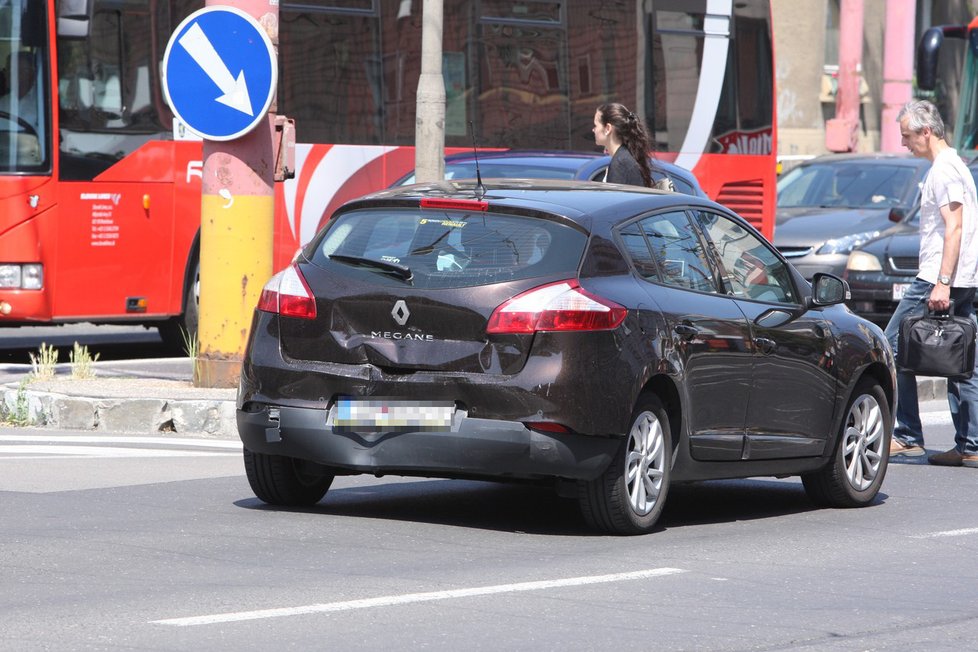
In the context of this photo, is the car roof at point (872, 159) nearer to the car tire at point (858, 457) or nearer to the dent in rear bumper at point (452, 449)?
the car tire at point (858, 457)

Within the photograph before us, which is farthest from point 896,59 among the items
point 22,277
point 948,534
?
point 948,534

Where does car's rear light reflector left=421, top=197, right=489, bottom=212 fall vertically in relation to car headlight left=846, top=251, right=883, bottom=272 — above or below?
above

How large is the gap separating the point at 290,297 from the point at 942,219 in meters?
4.48

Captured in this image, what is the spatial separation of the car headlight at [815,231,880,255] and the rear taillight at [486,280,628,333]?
12636 mm

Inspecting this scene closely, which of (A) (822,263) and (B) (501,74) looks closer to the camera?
(B) (501,74)

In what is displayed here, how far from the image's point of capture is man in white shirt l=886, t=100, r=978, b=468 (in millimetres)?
11195

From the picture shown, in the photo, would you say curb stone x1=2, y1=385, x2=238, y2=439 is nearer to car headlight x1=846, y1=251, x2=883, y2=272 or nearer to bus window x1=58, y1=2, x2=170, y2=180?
bus window x1=58, y1=2, x2=170, y2=180

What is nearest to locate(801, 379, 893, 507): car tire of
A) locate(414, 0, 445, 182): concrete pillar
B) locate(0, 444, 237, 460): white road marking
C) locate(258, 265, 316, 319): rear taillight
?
locate(258, 265, 316, 319): rear taillight

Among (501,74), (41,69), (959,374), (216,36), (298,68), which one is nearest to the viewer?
(959,374)

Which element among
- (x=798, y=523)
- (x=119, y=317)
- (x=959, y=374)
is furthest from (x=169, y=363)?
(x=798, y=523)

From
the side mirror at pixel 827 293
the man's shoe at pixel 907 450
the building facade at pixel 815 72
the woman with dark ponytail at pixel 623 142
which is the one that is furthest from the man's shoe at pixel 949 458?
the building facade at pixel 815 72

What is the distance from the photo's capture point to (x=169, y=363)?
15984 mm

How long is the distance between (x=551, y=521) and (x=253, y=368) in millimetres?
1456

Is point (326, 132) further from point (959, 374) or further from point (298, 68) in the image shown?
point (959, 374)
